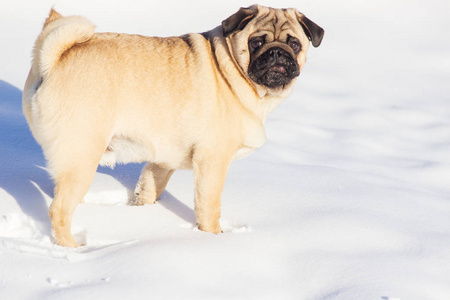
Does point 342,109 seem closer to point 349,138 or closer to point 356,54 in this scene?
point 349,138

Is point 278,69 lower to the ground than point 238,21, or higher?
lower

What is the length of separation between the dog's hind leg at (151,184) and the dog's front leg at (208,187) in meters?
0.58

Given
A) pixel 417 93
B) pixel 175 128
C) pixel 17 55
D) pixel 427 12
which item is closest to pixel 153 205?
pixel 175 128

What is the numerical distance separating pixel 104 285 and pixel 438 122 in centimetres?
632

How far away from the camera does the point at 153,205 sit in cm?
449

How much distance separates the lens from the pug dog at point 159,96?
11.9ft

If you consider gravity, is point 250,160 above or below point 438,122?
above

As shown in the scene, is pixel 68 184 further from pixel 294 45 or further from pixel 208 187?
pixel 294 45

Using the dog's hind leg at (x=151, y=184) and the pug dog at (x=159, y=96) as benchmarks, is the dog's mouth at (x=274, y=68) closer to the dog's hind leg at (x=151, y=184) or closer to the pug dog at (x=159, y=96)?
the pug dog at (x=159, y=96)

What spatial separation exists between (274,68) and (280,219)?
1.07 metres

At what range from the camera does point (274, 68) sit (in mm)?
3973

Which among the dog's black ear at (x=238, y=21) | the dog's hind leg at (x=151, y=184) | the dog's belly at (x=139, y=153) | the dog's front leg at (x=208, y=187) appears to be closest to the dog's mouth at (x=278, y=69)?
the dog's black ear at (x=238, y=21)

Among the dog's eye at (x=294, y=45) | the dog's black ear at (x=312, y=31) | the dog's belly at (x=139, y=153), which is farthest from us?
the dog's black ear at (x=312, y=31)

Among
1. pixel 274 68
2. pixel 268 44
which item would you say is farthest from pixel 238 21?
pixel 274 68
